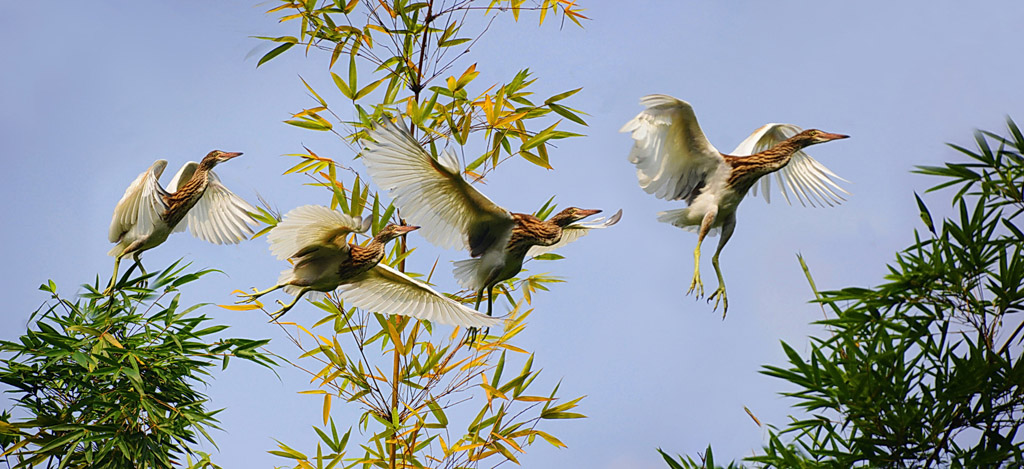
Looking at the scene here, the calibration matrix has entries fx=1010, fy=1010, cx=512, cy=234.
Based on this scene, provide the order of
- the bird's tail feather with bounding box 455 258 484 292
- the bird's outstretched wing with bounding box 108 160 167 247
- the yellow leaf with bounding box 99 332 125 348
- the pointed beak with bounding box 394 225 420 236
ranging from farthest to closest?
1. the yellow leaf with bounding box 99 332 125 348
2. the bird's outstretched wing with bounding box 108 160 167 247
3. the bird's tail feather with bounding box 455 258 484 292
4. the pointed beak with bounding box 394 225 420 236

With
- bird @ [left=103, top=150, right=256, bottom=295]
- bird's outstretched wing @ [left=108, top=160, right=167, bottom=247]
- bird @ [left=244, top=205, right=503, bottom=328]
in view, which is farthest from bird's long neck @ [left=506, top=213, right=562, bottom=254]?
bird's outstretched wing @ [left=108, top=160, right=167, bottom=247]

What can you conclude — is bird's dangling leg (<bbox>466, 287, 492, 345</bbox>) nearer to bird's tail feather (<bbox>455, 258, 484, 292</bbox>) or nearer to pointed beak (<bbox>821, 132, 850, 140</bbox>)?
bird's tail feather (<bbox>455, 258, 484, 292</bbox>)

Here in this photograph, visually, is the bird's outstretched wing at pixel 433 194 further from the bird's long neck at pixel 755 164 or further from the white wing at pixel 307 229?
the bird's long neck at pixel 755 164

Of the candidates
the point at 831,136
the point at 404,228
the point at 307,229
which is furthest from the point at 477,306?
the point at 831,136

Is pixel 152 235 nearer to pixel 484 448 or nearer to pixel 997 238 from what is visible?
pixel 484 448

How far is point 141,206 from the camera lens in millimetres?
3156

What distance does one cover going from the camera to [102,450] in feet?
11.5

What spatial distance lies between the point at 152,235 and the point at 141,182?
0.17m

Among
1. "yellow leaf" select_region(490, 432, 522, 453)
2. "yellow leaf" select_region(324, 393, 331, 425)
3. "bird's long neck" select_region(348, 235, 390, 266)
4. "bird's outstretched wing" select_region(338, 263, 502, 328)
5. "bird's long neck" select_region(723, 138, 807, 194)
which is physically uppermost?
"bird's long neck" select_region(723, 138, 807, 194)

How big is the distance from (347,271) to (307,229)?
0.22 m

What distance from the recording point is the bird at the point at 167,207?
318cm

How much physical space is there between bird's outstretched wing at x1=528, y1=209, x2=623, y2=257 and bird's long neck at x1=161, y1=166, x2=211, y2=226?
1.09 m

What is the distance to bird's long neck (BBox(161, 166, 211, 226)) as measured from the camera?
126 inches

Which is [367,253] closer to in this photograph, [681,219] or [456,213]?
[456,213]
